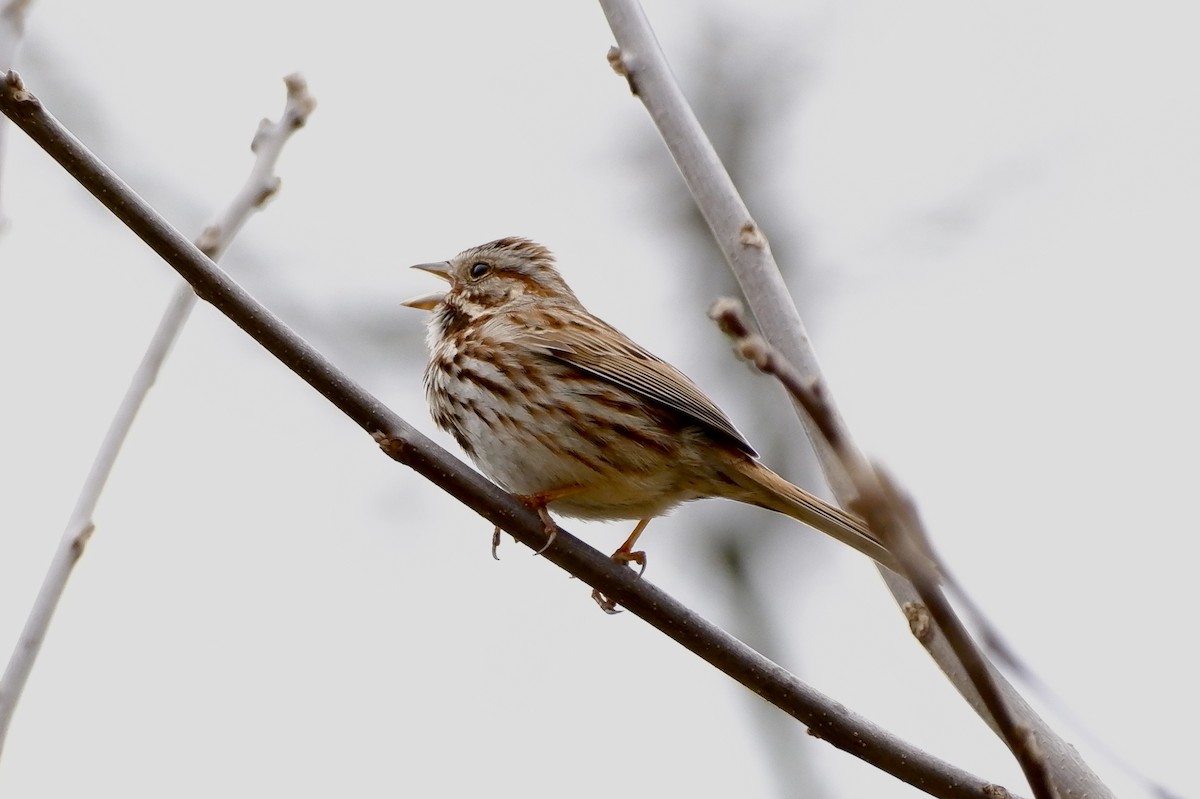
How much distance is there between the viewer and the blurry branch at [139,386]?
2.89m

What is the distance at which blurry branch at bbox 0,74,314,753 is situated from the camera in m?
2.89

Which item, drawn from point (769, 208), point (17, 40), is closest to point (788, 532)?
point (769, 208)

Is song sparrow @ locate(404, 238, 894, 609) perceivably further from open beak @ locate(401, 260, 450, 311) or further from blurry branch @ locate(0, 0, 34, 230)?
blurry branch @ locate(0, 0, 34, 230)

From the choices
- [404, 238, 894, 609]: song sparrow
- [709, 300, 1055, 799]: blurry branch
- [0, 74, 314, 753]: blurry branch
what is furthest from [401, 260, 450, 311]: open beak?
[709, 300, 1055, 799]: blurry branch

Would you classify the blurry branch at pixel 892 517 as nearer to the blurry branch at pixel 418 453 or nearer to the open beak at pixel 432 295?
the blurry branch at pixel 418 453

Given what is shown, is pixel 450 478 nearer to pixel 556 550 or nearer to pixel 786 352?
pixel 556 550

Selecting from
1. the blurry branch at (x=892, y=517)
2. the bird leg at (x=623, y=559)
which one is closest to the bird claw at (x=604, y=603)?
the bird leg at (x=623, y=559)

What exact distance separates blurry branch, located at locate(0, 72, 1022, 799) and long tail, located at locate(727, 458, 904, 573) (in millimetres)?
443

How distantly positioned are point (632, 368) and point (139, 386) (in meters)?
1.73

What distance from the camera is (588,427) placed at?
4.31m

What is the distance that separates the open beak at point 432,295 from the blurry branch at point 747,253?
6.46 ft

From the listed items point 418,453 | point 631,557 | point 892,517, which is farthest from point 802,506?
point 892,517

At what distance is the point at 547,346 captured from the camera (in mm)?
4570

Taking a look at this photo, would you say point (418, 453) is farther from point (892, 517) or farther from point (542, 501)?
point (892, 517)
